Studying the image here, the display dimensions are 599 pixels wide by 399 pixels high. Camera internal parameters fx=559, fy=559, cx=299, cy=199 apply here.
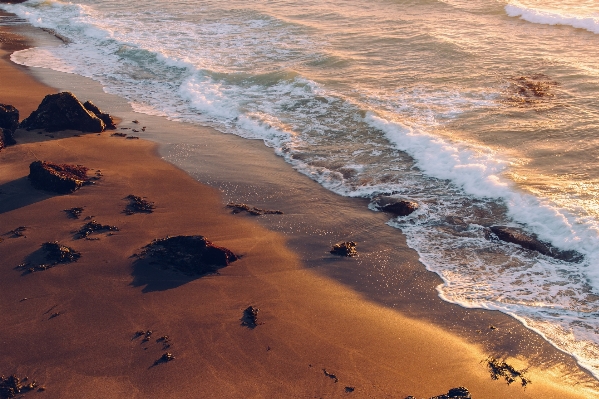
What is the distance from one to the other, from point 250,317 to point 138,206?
10.2ft

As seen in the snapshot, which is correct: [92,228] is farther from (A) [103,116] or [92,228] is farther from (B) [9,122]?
(A) [103,116]

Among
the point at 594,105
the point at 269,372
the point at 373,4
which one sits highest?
the point at 373,4

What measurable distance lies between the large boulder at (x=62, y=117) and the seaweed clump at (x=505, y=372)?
883cm

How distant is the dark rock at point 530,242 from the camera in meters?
7.27

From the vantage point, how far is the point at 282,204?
867cm

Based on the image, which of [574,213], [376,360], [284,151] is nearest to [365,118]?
[284,151]

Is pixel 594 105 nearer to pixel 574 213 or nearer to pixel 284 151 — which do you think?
pixel 574 213

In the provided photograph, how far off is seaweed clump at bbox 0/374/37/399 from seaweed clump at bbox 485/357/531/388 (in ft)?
13.8

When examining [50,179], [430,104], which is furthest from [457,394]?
[430,104]

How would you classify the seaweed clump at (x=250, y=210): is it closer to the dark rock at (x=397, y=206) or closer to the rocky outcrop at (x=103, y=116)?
the dark rock at (x=397, y=206)

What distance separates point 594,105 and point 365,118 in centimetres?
514

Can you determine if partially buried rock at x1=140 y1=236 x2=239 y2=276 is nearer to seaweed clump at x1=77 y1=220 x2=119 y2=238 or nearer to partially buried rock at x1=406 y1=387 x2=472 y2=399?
seaweed clump at x1=77 y1=220 x2=119 y2=238

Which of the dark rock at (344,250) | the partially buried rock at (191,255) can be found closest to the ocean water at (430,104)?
the dark rock at (344,250)

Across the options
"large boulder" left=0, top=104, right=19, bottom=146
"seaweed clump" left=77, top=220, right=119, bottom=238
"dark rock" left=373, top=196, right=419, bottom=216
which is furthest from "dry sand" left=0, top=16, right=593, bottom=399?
"large boulder" left=0, top=104, right=19, bottom=146
